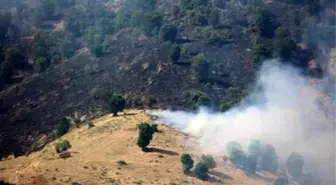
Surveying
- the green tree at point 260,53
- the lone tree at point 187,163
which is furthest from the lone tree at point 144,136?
the green tree at point 260,53

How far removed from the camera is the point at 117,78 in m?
161

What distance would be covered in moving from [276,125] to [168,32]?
73366 mm

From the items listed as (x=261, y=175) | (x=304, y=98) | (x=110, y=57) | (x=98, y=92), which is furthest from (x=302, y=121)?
(x=110, y=57)

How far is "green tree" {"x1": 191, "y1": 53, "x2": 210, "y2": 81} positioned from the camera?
152m

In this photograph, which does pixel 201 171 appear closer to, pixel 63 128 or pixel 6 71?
pixel 63 128

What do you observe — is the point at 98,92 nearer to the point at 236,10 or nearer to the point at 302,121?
the point at 302,121

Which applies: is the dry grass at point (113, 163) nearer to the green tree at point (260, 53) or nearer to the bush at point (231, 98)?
the bush at point (231, 98)

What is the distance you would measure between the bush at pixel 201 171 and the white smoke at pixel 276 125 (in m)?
14.0

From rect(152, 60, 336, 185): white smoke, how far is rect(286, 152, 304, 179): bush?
5059 millimetres

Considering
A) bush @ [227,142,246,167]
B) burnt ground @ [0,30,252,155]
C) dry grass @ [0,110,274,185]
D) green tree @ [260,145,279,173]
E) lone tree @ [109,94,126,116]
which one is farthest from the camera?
burnt ground @ [0,30,252,155]

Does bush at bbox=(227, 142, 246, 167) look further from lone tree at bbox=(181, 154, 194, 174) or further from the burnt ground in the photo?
the burnt ground

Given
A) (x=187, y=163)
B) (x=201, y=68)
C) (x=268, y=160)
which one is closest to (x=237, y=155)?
(x=268, y=160)

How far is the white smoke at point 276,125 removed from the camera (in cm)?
10881

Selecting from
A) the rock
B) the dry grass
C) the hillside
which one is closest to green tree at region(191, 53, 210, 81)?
the hillside
